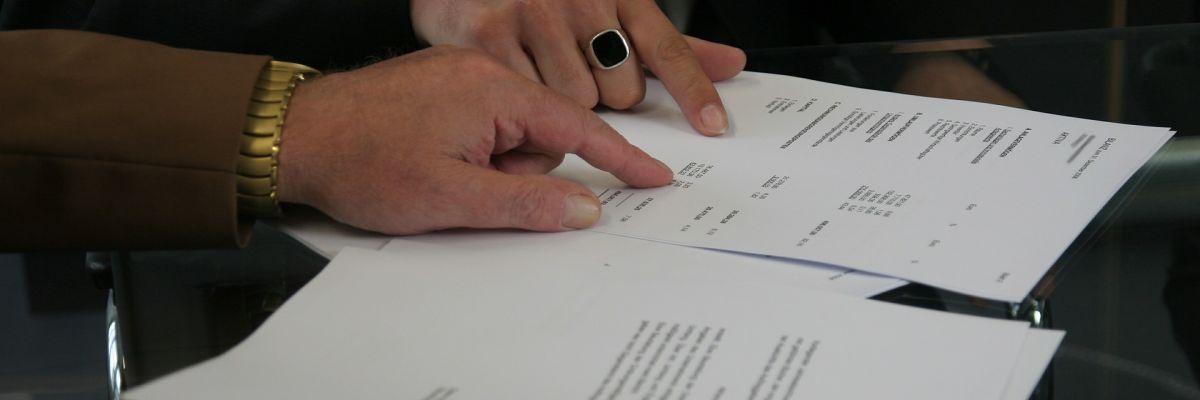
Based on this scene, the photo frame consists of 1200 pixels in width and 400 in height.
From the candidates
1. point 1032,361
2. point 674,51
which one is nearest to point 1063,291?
point 1032,361

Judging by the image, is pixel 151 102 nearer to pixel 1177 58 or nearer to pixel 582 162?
pixel 582 162

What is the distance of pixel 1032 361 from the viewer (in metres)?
Result: 0.55

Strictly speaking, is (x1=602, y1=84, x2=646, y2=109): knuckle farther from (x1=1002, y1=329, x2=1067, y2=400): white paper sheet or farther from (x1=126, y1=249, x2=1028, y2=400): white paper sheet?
(x1=1002, y1=329, x2=1067, y2=400): white paper sheet

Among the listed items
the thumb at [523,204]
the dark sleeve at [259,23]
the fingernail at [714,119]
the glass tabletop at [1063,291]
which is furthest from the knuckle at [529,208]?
the dark sleeve at [259,23]

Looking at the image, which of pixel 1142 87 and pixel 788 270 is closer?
pixel 788 270

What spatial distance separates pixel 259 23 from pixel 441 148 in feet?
1.60

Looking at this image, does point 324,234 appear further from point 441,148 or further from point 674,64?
point 674,64

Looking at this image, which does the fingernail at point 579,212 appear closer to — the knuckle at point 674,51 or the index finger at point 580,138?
the index finger at point 580,138

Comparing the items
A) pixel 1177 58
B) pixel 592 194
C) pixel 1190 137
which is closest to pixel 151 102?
pixel 592 194

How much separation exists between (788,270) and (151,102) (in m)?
0.39

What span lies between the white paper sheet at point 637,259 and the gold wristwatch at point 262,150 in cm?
9

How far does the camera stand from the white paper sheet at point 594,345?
0.53 metres

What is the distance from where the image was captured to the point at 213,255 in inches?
28.6

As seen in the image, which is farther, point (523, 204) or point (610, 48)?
point (610, 48)
